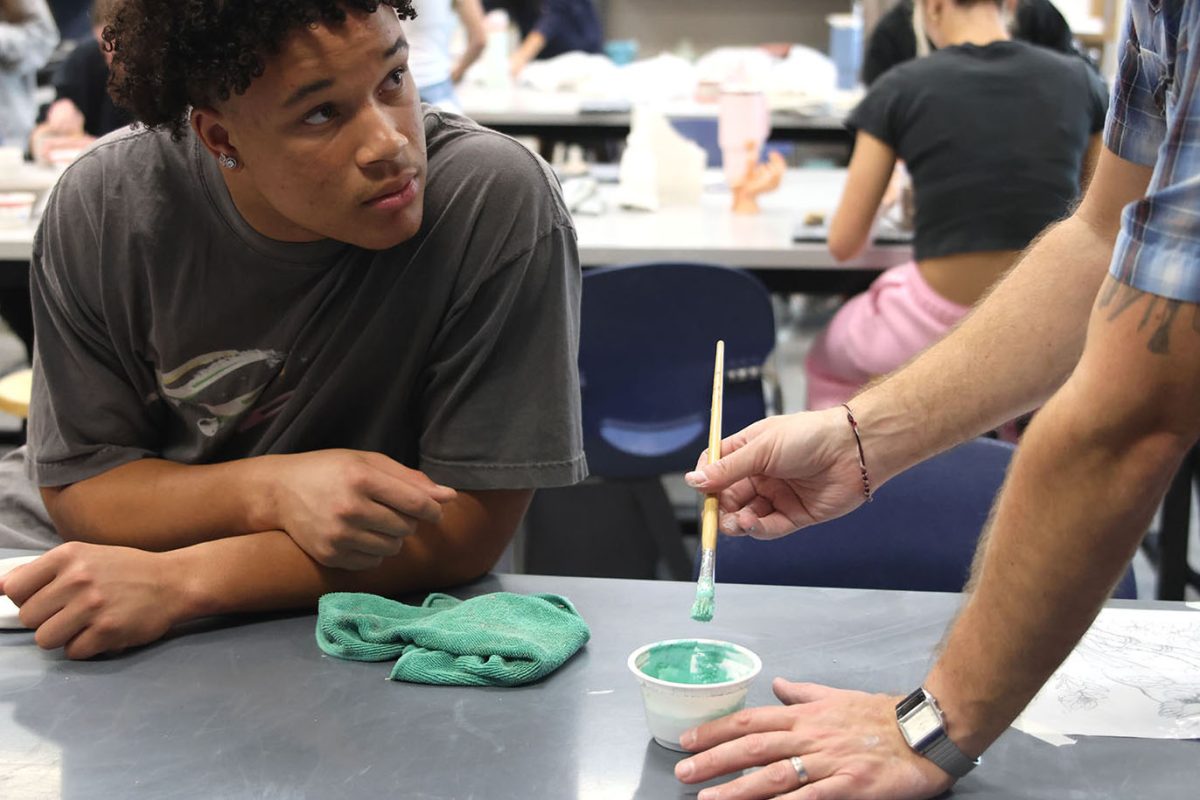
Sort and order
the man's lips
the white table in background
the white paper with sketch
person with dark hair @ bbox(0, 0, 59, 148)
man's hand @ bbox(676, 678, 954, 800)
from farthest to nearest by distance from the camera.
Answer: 1. person with dark hair @ bbox(0, 0, 59, 148)
2. the white table in background
3. the man's lips
4. the white paper with sketch
5. man's hand @ bbox(676, 678, 954, 800)

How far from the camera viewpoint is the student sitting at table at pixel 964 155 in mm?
2918

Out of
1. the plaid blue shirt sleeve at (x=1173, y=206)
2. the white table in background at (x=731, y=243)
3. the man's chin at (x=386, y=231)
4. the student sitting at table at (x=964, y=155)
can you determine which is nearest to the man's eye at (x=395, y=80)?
the man's chin at (x=386, y=231)

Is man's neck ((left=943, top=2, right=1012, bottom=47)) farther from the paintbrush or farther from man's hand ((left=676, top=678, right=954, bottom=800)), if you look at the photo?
man's hand ((left=676, top=678, right=954, bottom=800))

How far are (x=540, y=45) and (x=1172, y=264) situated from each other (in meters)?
6.36

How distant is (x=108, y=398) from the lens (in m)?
1.62

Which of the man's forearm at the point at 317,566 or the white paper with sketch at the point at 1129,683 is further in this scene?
the man's forearm at the point at 317,566

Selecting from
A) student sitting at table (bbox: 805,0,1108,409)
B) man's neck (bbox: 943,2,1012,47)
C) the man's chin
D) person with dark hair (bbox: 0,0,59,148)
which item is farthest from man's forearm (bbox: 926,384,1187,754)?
person with dark hair (bbox: 0,0,59,148)

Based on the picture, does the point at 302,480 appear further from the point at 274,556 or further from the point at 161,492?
the point at 161,492

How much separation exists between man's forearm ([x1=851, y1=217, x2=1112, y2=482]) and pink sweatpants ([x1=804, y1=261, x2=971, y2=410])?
1.53m

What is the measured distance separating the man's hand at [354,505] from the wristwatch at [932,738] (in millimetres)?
Result: 542

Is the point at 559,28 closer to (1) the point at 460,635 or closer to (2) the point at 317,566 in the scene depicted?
(2) the point at 317,566

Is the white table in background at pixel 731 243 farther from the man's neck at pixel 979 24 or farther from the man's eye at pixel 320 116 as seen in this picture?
the man's eye at pixel 320 116

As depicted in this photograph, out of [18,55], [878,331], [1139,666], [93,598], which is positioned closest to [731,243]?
[878,331]

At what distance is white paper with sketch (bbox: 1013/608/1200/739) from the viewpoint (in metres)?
1.21
